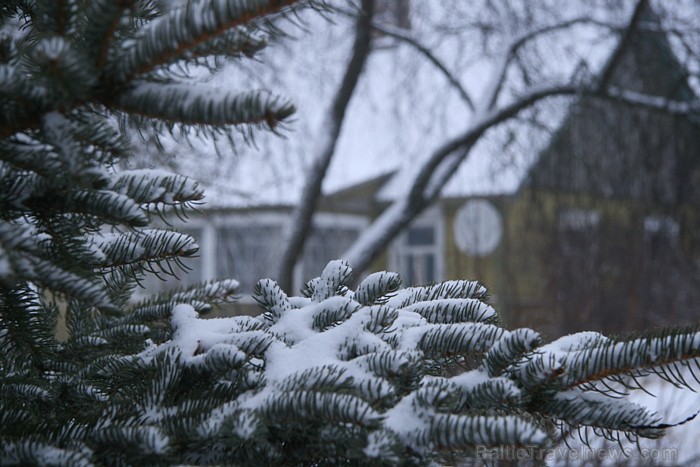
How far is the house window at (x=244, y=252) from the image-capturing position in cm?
657

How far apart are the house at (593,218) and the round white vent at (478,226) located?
13mm

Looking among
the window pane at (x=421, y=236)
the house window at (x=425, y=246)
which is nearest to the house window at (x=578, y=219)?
the house window at (x=425, y=246)

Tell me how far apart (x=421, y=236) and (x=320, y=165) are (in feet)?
30.4

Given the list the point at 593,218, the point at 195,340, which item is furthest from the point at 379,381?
the point at 593,218

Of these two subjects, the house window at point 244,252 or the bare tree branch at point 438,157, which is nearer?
the bare tree branch at point 438,157

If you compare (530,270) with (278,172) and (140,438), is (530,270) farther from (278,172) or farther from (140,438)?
(140,438)

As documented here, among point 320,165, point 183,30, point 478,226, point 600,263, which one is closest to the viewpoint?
point 183,30

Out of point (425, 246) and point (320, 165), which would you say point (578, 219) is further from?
point (425, 246)

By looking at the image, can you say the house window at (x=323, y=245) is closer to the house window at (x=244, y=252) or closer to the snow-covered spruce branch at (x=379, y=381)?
the house window at (x=244, y=252)

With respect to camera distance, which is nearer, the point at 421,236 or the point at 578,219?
the point at 578,219

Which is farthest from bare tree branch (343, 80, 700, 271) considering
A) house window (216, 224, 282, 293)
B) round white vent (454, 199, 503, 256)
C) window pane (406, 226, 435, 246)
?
window pane (406, 226, 435, 246)

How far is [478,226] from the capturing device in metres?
6.04

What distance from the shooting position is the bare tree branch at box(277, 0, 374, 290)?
498cm

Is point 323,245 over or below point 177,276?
over
